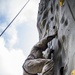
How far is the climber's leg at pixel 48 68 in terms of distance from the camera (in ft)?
11.0

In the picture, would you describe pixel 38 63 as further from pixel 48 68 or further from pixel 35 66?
pixel 48 68

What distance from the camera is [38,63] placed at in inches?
141

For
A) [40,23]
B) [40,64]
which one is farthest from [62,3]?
[40,23]

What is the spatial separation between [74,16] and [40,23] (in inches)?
84.0

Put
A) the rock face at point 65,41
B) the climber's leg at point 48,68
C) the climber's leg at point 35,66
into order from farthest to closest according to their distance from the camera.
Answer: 1. the climber's leg at point 35,66
2. the climber's leg at point 48,68
3. the rock face at point 65,41

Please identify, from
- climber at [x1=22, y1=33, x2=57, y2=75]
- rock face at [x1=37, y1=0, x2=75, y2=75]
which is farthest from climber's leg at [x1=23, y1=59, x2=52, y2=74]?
rock face at [x1=37, y1=0, x2=75, y2=75]

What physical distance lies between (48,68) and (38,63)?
228 millimetres

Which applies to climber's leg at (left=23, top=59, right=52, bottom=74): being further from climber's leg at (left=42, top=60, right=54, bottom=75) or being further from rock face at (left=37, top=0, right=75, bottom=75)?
rock face at (left=37, top=0, right=75, bottom=75)

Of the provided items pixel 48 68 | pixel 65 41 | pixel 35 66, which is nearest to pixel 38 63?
pixel 35 66

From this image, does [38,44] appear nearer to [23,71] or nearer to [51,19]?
[23,71]

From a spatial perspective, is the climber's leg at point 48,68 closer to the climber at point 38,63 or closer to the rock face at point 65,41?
the climber at point 38,63

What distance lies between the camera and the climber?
3.43 meters

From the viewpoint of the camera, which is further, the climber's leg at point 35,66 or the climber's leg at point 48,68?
the climber's leg at point 35,66

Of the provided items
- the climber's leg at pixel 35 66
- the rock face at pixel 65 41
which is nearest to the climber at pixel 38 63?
the climber's leg at pixel 35 66
